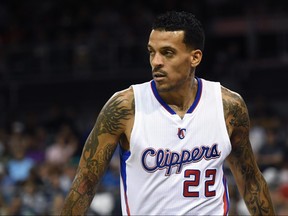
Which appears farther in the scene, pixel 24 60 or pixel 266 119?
pixel 24 60

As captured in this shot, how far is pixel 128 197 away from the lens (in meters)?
4.62

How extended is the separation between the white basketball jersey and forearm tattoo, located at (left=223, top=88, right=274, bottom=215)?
0.11 metres

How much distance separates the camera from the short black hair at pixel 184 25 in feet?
14.9

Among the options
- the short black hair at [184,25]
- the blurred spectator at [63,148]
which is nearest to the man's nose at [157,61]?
the short black hair at [184,25]

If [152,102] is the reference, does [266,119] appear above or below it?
below

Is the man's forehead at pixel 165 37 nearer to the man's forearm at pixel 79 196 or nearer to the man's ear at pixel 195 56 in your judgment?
the man's ear at pixel 195 56

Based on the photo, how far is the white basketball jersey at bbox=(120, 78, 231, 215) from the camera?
453cm

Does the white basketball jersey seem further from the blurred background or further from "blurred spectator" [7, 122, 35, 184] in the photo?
the blurred background

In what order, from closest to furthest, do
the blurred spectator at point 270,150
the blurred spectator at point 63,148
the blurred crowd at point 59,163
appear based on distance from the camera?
the blurred crowd at point 59,163, the blurred spectator at point 270,150, the blurred spectator at point 63,148

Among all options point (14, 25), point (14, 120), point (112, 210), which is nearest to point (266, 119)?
point (112, 210)

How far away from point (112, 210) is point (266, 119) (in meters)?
3.30

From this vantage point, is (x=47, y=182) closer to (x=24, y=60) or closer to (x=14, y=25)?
(x=24, y=60)

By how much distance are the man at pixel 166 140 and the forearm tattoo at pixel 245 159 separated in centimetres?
4

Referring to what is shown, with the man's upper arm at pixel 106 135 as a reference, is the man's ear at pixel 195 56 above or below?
above
